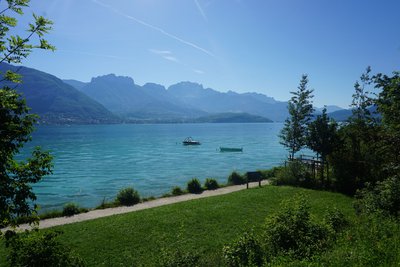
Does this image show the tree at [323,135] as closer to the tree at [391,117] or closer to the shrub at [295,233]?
the tree at [391,117]

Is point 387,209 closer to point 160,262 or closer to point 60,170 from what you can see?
point 160,262

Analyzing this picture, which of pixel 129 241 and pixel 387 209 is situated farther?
pixel 129 241

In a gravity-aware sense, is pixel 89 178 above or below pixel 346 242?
below

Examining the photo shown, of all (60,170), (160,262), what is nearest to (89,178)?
(60,170)

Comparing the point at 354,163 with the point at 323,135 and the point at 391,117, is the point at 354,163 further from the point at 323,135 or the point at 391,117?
the point at 391,117

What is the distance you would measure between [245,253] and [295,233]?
67.2 inches

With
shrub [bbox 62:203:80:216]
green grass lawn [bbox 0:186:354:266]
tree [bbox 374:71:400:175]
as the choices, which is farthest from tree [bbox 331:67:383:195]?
shrub [bbox 62:203:80:216]

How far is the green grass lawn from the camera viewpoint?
11188 mm

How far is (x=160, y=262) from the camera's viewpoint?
8.02 metres

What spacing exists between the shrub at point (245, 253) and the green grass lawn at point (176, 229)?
3.38 ft

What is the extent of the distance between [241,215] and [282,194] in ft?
19.4

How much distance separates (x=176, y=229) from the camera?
14.0 metres

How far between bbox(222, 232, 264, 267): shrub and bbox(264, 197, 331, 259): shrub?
0.43 meters

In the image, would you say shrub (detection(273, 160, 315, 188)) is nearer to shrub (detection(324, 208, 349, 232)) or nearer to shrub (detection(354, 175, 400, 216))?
shrub (detection(354, 175, 400, 216))
